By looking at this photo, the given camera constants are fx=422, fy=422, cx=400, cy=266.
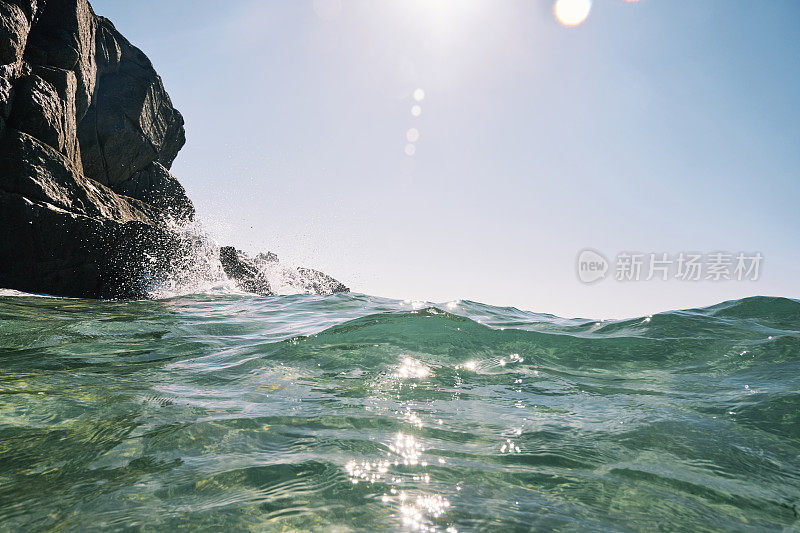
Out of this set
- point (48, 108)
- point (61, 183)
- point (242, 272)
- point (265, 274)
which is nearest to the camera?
point (61, 183)

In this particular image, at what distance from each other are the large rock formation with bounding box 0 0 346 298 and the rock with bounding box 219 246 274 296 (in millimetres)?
85

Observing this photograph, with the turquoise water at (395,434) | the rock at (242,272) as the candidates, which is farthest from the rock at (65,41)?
the turquoise water at (395,434)

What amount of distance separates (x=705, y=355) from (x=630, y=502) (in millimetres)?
3459

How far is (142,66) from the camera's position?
19.6 meters

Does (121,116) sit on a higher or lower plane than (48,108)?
higher

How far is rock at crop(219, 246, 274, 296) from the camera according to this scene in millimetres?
14711

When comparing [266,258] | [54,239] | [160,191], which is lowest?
[54,239]

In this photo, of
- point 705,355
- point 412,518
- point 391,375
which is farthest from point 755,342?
point 412,518

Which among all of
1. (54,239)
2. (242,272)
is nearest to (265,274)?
(242,272)

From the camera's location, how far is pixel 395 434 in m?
2.17

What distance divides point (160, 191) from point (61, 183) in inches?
368

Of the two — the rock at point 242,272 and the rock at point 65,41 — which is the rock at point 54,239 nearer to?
the rock at point 242,272

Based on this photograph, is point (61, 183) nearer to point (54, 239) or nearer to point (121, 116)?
point (54, 239)

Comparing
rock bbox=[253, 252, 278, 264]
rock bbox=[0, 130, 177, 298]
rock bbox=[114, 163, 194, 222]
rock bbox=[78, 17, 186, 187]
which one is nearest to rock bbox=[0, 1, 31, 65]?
rock bbox=[0, 130, 177, 298]
